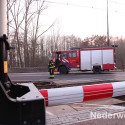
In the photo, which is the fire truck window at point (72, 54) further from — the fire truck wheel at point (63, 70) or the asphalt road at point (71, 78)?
the asphalt road at point (71, 78)

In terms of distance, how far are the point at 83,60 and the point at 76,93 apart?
21.1 m

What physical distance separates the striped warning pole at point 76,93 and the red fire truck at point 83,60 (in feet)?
65.4

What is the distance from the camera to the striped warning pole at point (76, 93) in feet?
20.9

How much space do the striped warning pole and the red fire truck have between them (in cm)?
1993

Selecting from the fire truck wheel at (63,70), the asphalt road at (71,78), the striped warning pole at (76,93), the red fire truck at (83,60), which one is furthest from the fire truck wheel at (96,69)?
the striped warning pole at (76,93)

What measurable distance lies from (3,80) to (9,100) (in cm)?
48

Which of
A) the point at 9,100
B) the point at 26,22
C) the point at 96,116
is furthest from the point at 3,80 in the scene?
the point at 26,22

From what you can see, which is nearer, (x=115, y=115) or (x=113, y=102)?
(x=115, y=115)

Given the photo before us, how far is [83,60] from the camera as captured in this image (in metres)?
27.7

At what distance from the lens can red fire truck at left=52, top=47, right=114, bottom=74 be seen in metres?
27.4

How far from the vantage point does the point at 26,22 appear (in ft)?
139

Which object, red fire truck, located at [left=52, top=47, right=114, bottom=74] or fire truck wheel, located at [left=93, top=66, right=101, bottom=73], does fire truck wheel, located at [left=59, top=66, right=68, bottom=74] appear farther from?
fire truck wheel, located at [left=93, top=66, right=101, bottom=73]

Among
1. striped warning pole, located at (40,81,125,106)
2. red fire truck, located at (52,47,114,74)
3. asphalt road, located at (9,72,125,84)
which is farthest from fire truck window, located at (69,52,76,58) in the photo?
striped warning pole, located at (40,81,125,106)

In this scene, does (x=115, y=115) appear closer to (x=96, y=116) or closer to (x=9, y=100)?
(x=96, y=116)
